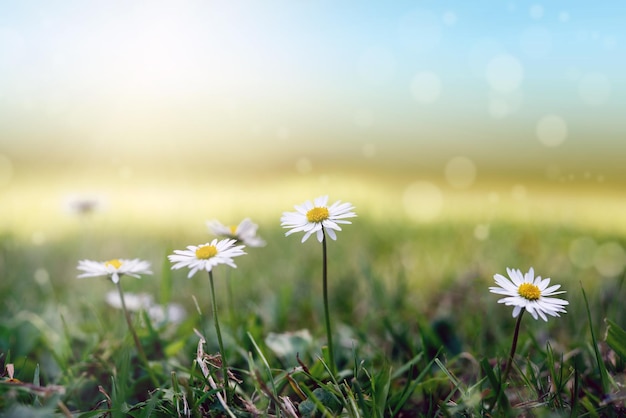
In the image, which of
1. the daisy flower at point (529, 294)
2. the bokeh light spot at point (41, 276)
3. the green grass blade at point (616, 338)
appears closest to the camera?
the daisy flower at point (529, 294)

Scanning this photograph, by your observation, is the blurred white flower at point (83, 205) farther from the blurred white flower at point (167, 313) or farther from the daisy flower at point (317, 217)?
the daisy flower at point (317, 217)

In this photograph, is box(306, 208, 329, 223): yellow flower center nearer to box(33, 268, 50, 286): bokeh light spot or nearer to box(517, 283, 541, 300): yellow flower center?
box(517, 283, 541, 300): yellow flower center

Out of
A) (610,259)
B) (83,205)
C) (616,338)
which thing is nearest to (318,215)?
(616,338)

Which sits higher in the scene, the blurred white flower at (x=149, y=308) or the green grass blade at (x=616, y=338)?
the green grass blade at (x=616, y=338)

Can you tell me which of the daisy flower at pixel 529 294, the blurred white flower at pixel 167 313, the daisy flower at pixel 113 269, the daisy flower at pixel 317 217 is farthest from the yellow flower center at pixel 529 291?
the blurred white flower at pixel 167 313

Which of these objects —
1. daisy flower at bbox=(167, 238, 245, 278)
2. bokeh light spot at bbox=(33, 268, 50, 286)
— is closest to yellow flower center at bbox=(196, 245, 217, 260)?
daisy flower at bbox=(167, 238, 245, 278)
